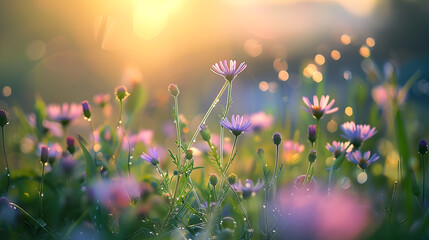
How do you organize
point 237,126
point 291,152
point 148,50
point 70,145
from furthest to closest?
point 148,50, point 291,152, point 70,145, point 237,126

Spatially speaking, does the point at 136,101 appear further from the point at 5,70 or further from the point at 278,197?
the point at 5,70

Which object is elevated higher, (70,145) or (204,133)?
(204,133)

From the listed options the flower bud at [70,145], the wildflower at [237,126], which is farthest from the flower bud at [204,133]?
the flower bud at [70,145]

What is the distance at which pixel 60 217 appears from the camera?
1.08 meters

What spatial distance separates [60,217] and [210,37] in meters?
5.45

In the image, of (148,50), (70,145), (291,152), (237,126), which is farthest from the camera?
(148,50)

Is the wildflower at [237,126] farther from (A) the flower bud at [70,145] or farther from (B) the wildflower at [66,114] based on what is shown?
(B) the wildflower at [66,114]

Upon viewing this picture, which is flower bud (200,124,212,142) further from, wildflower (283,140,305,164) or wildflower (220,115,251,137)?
wildflower (283,140,305,164)

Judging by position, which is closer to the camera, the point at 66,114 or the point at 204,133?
the point at 204,133

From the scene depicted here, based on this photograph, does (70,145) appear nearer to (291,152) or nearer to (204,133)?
(204,133)

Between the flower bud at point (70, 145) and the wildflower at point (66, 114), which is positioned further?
the wildflower at point (66, 114)

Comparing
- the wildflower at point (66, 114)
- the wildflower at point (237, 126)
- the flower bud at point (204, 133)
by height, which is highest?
the wildflower at point (237, 126)

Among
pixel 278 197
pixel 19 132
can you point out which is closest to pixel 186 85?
pixel 19 132

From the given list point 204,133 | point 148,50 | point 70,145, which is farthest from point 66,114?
point 148,50
